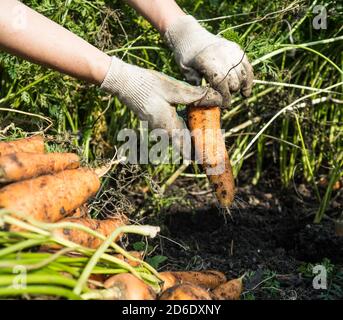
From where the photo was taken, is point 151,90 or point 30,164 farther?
point 151,90

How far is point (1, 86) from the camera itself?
2547 millimetres

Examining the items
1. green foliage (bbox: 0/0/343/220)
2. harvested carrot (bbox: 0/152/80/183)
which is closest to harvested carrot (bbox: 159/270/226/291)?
harvested carrot (bbox: 0/152/80/183)

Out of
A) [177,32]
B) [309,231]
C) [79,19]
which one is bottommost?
[309,231]

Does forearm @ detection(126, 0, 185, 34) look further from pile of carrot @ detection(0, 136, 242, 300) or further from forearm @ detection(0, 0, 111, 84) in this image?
pile of carrot @ detection(0, 136, 242, 300)

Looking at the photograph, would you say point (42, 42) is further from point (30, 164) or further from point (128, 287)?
point (128, 287)

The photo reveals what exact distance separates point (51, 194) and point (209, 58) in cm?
73

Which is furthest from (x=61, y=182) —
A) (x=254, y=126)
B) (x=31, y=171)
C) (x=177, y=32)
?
(x=254, y=126)

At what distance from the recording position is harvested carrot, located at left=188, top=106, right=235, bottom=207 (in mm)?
1969

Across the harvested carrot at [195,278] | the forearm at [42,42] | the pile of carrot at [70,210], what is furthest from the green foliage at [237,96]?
the harvested carrot at [195,278]

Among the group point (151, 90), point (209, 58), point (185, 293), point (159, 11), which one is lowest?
point (185, 293)

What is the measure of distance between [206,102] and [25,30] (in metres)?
0.62

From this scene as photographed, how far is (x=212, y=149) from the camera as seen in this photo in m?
1.98

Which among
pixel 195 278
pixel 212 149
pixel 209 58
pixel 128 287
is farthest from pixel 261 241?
pixel 128 287

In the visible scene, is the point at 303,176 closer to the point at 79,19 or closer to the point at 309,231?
the point at 309,231
